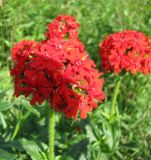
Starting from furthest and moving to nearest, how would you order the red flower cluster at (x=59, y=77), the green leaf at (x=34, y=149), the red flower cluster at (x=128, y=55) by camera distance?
the red flower cluster at (x=128, y=55) < the green leaf at (x=34, y=149) < the red flower cluster at (x=59, y=77)

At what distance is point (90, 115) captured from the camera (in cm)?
322

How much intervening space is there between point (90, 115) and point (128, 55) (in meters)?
0.71

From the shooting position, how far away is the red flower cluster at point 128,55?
269 cm

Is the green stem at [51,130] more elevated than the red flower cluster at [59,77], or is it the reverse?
the red flower cluster at [59,77]

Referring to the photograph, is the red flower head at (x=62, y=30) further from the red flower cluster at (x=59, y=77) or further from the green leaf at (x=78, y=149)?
the red flower cluster at (x=59, y=77)

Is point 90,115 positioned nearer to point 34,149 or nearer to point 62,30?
point 62,30

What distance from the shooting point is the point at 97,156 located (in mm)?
2752

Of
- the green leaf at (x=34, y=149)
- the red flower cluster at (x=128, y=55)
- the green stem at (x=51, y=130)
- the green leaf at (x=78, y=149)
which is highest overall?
the red flower cluster at (x=128, y=55)

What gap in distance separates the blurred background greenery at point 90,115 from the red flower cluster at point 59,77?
25cm

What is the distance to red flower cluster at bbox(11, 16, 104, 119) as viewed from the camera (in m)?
1.85

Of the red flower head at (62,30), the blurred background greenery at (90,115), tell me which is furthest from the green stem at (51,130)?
the red flower head at (62,30)

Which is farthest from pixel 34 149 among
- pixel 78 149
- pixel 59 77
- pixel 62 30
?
pixel 62 30

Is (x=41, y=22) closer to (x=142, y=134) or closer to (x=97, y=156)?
(x=142, y=134)

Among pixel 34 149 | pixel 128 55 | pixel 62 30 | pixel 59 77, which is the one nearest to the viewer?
pixel 59 77
